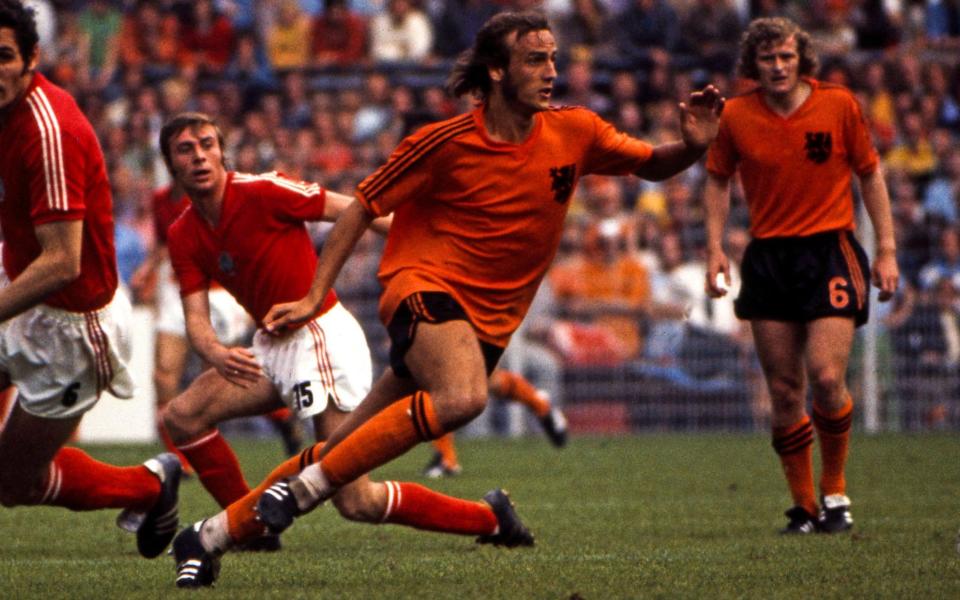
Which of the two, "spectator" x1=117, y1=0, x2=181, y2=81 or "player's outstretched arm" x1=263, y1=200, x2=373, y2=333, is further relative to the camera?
"spectator" x1=117, y1=0, x2=181, y2=81

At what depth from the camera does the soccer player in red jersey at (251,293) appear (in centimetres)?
723

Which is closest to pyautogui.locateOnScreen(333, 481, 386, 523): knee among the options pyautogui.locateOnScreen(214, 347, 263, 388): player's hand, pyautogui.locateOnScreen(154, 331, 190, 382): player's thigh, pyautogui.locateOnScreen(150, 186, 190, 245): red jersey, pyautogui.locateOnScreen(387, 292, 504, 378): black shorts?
pyautogui.locateOnScreen(214, 347, 263, 388): player's hand

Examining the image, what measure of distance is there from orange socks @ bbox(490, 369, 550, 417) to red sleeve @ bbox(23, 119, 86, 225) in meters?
7.18

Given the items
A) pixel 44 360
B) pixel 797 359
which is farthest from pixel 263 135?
pixel 44 360

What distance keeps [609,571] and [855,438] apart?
967 cm

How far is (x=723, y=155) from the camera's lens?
840 centimetres

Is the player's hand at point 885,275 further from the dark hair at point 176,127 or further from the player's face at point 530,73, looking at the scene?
the dark hair at point 176,127

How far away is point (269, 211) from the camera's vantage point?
7441mm

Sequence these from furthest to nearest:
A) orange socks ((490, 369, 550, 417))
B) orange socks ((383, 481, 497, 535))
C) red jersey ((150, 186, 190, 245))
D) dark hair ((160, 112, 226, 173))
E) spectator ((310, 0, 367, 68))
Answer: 1. spectator ((310, 0, 367, 68))
2. orange socks ((490, 369, 550, 417))
3. red jersey ((150, 186, 190, 245))
4. dark hair ((160, 112, 226, 173))
5. orange socks ((383, 481, 497, 535))

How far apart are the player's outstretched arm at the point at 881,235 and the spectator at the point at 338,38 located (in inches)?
499

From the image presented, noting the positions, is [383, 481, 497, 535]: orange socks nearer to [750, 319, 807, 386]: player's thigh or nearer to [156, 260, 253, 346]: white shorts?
[750, 319, 807, 386]: player's thigh

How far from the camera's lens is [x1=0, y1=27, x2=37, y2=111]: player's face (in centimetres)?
583

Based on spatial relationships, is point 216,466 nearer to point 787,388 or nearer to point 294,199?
point 294,199

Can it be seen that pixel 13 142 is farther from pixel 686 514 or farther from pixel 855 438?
pixel 855 438
